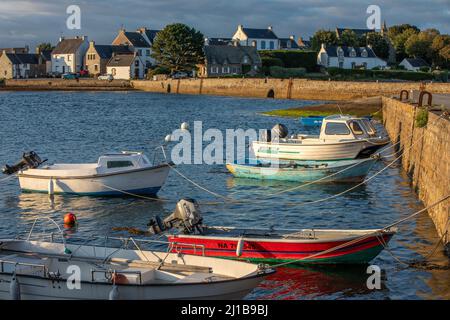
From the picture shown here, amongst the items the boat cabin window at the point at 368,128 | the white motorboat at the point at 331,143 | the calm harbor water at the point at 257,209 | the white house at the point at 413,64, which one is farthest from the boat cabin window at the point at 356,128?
the white house at the point at 413,64

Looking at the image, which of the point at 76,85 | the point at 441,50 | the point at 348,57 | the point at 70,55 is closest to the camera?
the point at 76,85

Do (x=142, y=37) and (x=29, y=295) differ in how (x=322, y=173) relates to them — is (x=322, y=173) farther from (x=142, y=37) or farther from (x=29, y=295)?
(x=142, y=37)

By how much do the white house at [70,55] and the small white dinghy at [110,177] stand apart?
12753 centimetres

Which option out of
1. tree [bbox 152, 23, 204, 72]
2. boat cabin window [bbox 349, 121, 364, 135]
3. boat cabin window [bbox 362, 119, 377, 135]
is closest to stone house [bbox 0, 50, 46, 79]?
tree [bbox 152, 23, 204, 72]

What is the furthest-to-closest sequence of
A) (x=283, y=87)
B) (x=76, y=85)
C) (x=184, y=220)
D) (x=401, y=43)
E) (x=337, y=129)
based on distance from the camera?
1. (x=401, y=43)
2. (x=76, y=85)
3. (x=283, y=87)
4. (x=337, y=129)
5. (x=184, y=220)

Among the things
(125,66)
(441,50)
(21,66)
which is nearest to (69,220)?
(125,66)

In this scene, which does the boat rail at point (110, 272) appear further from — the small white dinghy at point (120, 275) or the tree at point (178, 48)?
the tree at point (178, 48)

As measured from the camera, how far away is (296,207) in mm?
29328

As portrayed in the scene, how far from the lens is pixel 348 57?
148 metres

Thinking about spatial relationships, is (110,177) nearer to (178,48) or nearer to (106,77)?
(178,48)

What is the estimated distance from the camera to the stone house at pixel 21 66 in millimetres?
152375

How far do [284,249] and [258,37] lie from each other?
517 feet

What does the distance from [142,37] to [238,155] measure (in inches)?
4492

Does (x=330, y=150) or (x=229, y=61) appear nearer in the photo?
(x=330, y=150)
